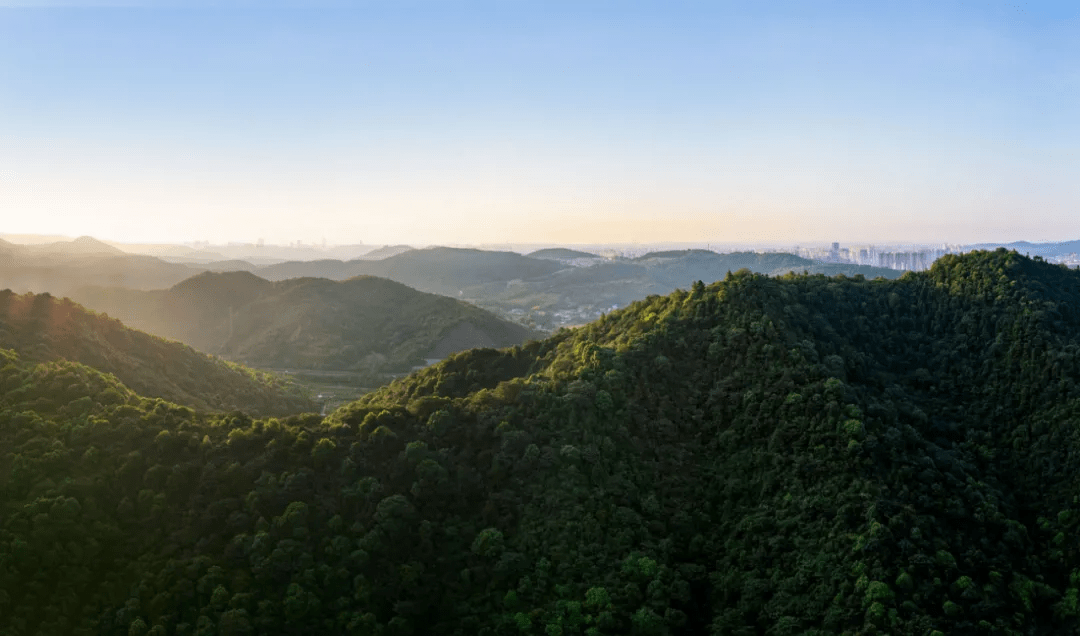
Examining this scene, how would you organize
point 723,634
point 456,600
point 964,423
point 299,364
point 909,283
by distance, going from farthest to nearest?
point 299,364 < point 909,283 < point 964,423 < point 456,600 < point 723,634

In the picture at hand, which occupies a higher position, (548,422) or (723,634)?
(548,422)

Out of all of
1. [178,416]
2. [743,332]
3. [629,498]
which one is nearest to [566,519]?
[629,498]

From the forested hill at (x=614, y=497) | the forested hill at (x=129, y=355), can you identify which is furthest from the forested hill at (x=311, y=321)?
the forested hill at (x=614, y=497)

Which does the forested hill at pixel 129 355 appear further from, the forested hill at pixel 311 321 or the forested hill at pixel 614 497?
the forested hill at pixel 311 321

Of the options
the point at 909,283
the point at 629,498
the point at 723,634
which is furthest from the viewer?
the point at 909,283

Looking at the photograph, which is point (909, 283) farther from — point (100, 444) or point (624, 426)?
point (100, 444)

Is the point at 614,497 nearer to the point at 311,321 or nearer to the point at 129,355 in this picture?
the point at 129,355

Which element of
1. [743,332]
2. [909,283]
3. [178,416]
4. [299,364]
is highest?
[909,283]
